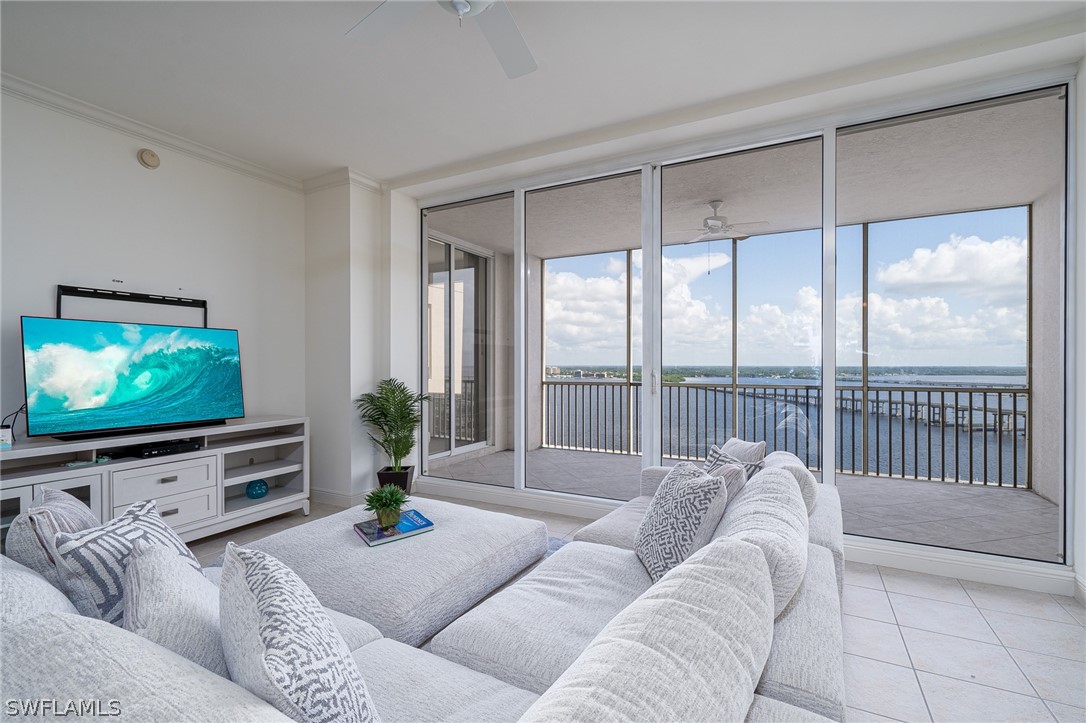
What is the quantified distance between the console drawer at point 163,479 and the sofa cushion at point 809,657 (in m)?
3.43

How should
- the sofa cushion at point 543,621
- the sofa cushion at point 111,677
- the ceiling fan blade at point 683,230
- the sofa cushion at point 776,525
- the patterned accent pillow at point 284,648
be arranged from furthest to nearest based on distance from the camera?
1. the ceiling fan blade at point 683,230
2. the sofa cushion at point 543,621
3. the sofa cushion at point 776,525
4. the patterned accent pillow at point 284,648
5. the sofa cushion at point 111,677

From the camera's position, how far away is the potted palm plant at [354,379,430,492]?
420 centimetres

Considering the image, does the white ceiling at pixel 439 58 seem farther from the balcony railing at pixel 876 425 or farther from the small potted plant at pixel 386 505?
the small potted plant at pixel 386 505

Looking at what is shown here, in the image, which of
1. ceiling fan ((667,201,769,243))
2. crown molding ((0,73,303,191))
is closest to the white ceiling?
crown molding ((0,73,303,191))

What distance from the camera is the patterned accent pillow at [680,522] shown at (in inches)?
68.6

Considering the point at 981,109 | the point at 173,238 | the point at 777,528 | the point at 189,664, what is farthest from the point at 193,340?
the point at 981,109

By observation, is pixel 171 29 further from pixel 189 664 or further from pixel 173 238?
pixel 189 664

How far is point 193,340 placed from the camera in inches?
139

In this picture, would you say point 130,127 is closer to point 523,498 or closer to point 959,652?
point 523,498

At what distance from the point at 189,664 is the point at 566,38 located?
2.79 m

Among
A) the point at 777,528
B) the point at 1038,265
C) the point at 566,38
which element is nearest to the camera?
the point at 777,528

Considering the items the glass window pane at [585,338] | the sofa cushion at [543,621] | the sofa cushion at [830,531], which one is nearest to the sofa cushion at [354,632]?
the sofa cushion at [543,621]

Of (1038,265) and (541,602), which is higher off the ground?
(1038,265)

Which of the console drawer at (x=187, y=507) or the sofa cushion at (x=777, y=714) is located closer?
the sofa cushion at (x=777, y=714)
